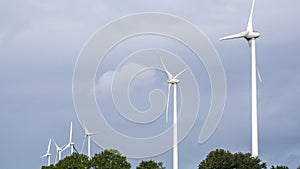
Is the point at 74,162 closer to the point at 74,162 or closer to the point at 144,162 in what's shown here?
the point at 74,162

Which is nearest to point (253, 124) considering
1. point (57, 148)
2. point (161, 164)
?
point (161, 164)

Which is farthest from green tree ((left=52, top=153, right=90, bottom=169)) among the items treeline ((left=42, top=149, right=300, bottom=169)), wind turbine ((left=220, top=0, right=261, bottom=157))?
wind turbine ((left=220, top=0, right=261, bottom=157))

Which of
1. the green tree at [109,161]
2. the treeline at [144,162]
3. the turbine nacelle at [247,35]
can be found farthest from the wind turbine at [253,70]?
the green tree at [109,161]

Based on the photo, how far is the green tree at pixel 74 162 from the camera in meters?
138

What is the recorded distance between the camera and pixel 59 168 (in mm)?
140000

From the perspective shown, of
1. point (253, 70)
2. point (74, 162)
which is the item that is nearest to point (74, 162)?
point (74, 162)

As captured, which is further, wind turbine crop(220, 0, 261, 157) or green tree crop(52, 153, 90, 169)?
green tree crop(52, 153, 90, 169)

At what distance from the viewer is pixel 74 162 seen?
139625 mm

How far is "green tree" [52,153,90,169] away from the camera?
138 m

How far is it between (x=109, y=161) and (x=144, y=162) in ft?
21.5

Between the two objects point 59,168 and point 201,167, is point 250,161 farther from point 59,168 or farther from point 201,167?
point 59,168

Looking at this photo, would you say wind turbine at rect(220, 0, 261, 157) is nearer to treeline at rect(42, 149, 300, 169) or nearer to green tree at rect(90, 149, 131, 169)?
treeline at rect(42, 149, 300, 169)

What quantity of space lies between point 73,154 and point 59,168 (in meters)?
3.52

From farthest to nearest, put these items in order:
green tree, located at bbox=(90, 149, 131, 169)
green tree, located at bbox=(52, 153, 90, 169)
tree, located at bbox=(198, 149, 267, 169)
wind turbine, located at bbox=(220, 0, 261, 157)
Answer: green tree, located at bbox=(52, 153, 90, 169)
green tree, located at bbox=(90, 149, 131, 169)
tree, located at bbox=(198, 149, 267, 169)
wind turbine, located at bbox=(220, 0, 261, 157)
